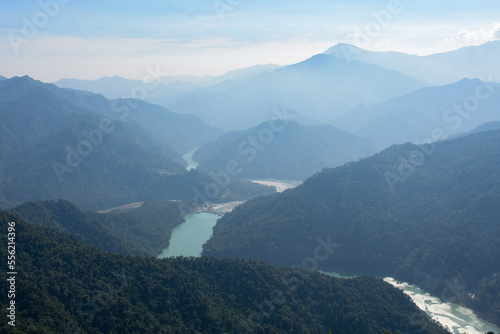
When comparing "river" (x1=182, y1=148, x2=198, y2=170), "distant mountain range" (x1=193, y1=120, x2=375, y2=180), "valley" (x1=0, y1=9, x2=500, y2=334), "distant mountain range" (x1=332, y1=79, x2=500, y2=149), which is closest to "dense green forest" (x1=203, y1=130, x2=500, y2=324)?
"valley" (x1=0, y1=9, x2=500, y2=334)

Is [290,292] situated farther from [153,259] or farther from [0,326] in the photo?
[0,326]

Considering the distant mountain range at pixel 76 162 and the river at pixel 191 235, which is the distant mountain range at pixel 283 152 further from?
the river at pixel 191 235

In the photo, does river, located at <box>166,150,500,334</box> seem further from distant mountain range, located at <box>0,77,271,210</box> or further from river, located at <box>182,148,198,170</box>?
river, located at <box>182,148,198,170</box>

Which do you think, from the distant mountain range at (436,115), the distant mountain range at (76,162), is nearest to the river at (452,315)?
the distant mountain range at (76,162)

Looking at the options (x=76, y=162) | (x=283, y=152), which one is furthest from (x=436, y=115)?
(x=76, y=162)

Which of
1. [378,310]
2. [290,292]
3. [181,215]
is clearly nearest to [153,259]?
[290,292]
